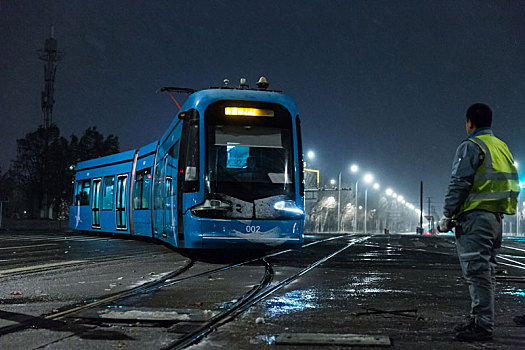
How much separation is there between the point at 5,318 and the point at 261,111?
26.9ft

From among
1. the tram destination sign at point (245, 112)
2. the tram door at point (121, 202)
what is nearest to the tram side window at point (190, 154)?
the tram destination sign at point (245, 112)

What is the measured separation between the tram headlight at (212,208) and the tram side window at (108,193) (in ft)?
44.0

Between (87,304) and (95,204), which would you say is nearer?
(87,304)

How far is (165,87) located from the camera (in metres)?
25.5

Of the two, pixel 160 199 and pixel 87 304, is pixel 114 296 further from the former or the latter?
pixel 160 199

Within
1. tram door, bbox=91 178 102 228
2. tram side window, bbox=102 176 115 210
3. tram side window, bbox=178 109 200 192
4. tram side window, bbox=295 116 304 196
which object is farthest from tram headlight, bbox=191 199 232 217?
tram door, bbox=91 178 102 228

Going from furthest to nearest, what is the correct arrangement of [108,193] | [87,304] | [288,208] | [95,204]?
[95,204] < [108,193] < [288,208] < [87,304]

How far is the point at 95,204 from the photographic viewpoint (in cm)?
2780

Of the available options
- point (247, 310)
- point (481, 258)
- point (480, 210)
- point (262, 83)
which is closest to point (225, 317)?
point (247, 310)

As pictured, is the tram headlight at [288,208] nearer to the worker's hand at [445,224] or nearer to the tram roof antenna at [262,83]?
the tram roof antenna at [262,83]

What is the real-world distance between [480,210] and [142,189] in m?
16.5

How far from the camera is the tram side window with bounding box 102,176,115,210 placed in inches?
999

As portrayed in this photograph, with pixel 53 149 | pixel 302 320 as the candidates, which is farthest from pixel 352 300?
pixel 53 149

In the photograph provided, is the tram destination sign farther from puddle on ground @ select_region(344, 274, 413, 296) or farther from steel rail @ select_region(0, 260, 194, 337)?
puddle on ground @ select_region(344, 274, 413, 296)
